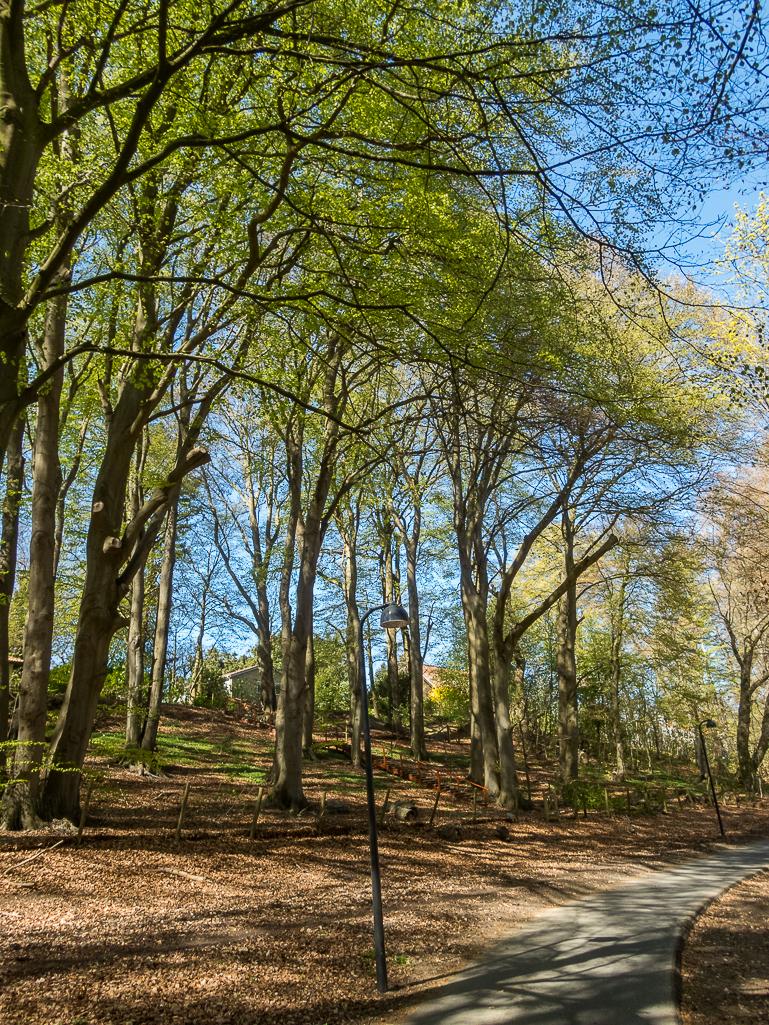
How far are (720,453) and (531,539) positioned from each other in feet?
15.1

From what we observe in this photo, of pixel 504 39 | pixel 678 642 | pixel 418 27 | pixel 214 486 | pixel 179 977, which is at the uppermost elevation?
pixel 214 486

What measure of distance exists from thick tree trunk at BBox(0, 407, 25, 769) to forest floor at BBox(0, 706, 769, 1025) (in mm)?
2022

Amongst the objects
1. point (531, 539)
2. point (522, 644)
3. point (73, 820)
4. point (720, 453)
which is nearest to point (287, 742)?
point (73, 820)

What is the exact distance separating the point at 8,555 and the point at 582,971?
33.9 ft

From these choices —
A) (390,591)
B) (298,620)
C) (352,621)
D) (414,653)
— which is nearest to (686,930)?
(298,620)

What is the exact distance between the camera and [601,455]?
15.4 m

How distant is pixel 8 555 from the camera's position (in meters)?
11.1

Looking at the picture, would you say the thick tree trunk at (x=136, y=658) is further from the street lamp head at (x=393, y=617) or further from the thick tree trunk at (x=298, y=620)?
the street lamp head at (x=393, y=617)

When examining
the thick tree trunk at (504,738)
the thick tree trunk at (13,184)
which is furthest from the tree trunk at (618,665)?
the thick tree trunk at (13,184)

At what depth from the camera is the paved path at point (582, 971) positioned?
18.2ft

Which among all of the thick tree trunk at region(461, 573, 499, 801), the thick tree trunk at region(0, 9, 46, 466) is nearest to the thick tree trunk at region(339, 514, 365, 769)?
the thick tree trunk at region(461, 573, 499, 801)

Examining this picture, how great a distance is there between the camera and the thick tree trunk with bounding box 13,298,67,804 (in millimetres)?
9094

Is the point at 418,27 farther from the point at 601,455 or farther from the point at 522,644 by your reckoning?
the point at 522,644

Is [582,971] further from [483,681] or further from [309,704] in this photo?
[309,704]
